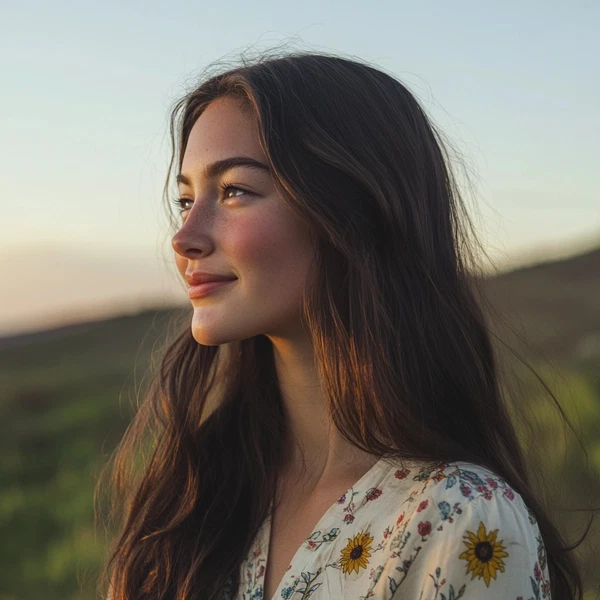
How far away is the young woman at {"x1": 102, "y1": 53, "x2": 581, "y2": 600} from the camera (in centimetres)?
212

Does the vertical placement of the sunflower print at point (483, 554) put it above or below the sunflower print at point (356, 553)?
above

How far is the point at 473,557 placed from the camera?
6.37 feet

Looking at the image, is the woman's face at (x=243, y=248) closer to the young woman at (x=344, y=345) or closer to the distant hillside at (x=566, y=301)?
the young woman at (x=344, y=345)

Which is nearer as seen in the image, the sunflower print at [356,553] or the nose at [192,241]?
the sunflower print at [356,553]

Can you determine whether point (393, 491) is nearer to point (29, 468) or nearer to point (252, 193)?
point (252, 193)

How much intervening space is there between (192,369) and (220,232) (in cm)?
74

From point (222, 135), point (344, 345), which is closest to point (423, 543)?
point (344, 345)

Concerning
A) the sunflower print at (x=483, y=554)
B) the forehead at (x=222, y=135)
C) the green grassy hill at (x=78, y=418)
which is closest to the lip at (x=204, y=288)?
the forehead at (x=222, y=135)

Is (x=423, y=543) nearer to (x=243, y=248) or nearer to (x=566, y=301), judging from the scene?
(x=243, y=248)

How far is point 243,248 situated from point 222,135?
0.36 metres

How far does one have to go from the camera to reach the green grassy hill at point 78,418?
6.93 m

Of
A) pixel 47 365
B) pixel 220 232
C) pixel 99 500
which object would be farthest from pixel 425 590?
pixel 47 365

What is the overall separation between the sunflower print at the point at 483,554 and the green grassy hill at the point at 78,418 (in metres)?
1.92

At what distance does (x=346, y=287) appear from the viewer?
2391mm
